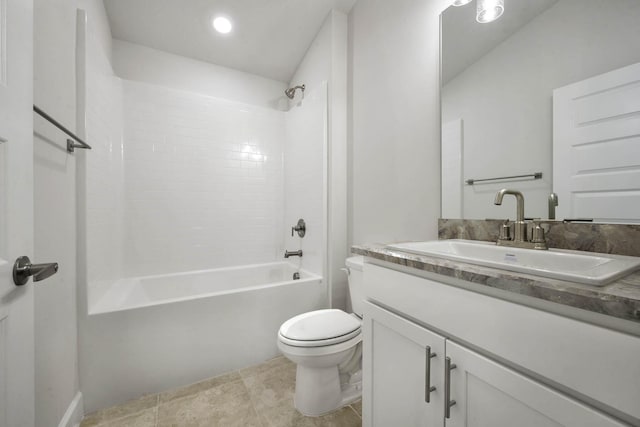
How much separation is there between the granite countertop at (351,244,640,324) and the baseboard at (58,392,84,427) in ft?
5.70

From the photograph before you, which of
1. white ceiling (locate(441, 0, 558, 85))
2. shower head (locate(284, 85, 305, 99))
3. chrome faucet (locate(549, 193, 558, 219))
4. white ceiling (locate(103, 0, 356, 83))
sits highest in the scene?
white ceiling (locate(103, 0, 356, 83))

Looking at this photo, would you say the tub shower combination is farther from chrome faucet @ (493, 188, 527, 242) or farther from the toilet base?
chrome faucet @ (493, 188, 527, 242)

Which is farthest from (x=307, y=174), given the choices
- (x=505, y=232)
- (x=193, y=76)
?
(x=505, y=232)

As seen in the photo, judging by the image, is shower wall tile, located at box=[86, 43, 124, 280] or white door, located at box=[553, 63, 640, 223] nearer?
white door, located at box=[553, 63, 640, 223]

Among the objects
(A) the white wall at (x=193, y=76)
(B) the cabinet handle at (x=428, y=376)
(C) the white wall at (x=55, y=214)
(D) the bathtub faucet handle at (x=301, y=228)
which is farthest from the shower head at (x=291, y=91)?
(B) the cabinet handle at (x=428, y=376)

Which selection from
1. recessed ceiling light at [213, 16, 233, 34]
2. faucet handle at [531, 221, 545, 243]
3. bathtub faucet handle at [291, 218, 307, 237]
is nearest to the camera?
faucet handle at [531, 221, 545, 243]

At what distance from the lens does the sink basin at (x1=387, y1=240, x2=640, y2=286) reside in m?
0.53

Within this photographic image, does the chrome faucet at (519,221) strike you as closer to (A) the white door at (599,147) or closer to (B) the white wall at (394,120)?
(A) the white door at (599,147)

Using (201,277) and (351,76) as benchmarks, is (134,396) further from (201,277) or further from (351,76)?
(351,76)

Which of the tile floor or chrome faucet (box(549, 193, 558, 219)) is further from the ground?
chrome faucet (box(549, 193, 558, 219))

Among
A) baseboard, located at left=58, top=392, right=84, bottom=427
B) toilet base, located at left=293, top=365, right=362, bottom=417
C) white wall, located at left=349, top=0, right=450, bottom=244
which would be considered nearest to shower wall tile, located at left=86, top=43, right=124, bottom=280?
baseboard, located at left=58, top=392, right=84, bottom=427

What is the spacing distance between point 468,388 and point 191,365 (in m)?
1.60

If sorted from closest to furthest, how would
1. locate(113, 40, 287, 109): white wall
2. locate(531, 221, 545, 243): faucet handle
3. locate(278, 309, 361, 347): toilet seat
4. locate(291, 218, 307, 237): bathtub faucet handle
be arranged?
1. locate(531, 221, 545, 243): faucet handle
2. locate(278, 309, 361, 347): toilet seat
3. locate(113, 40, 287, 109): white wall
4. locate(291, 218, 307, 237): bathtub faucet handle

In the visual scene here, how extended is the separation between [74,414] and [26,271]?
117 centimetres
